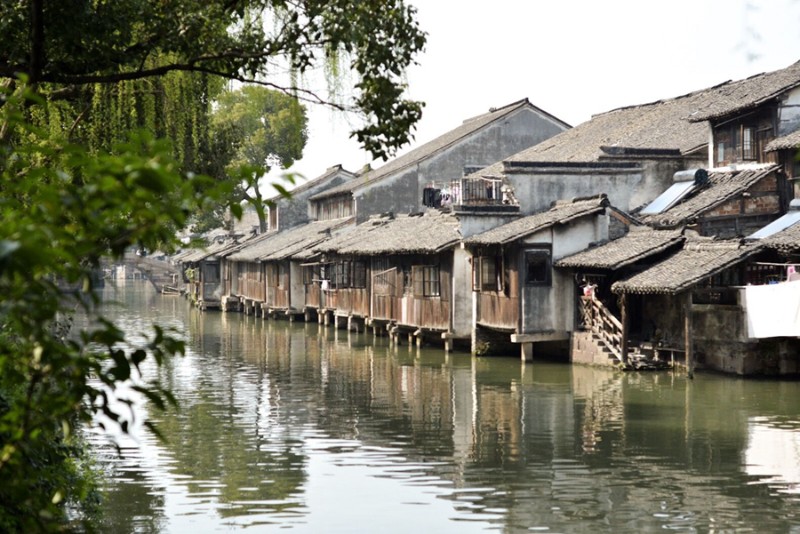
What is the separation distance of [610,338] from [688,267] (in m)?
3.10

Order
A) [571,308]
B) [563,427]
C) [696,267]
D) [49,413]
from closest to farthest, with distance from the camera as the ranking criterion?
[49,413]
[563,427]
[696,267]
[571,308]

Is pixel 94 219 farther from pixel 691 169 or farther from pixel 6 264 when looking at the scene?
pixel 691 169

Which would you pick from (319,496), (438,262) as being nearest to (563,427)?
(319,496)

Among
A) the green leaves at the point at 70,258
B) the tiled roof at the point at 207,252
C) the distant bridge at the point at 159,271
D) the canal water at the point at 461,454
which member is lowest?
the canal water at the point at 461,454

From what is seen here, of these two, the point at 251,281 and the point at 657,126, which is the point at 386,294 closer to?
A: the point at 657,126

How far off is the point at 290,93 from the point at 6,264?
302 inches

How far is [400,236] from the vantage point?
38.0 m

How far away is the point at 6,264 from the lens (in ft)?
10.2

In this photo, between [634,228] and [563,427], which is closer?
[563,427]

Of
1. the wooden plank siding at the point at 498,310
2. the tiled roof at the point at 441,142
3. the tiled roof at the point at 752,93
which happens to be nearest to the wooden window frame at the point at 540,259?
the wooden plank siding at the point at 498,310

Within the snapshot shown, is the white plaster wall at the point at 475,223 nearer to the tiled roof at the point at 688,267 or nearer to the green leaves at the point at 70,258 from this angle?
the tiled roof at the point at 688,267

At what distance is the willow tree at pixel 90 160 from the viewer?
12.1ft

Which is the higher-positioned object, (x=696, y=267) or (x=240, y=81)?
(x=240, y=81)

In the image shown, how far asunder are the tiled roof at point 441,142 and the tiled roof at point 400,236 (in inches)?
100
